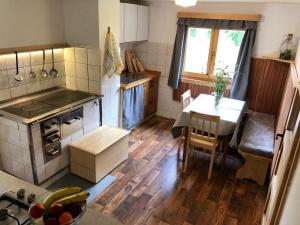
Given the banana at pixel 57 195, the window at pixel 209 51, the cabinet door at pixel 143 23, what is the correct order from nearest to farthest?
the banana at pixel 57 195
the window at pixel 209 51
the cabinet door at pixel 143 23

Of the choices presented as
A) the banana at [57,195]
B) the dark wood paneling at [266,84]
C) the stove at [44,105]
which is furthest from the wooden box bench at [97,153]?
the dark wood paneling at [266,84]

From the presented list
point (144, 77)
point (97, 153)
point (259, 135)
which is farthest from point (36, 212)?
point (144, 77)

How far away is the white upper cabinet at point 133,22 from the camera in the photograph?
12.5ft

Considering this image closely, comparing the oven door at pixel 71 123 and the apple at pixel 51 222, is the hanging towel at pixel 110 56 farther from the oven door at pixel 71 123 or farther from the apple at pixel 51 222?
the apple at pixel 51 222

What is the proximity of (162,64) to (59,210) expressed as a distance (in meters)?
3.88

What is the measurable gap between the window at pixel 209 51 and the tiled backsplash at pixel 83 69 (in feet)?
6.33

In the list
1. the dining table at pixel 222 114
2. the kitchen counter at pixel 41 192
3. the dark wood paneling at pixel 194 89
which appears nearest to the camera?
the kitchen counter at pixel 41 192

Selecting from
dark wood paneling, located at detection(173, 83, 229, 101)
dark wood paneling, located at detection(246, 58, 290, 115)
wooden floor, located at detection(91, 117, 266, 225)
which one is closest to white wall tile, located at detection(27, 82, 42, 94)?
wooden floor, located at detection(91, 117, 266, 225)

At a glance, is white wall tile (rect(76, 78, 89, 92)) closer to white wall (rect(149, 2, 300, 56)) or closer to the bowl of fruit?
white wall (rect(149, 2, 300, 56))

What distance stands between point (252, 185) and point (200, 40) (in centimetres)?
249

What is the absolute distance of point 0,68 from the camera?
2.59m

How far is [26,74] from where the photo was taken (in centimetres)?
288

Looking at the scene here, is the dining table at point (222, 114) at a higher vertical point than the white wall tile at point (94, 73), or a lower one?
lower

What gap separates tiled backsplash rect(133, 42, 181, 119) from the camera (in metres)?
4.58
